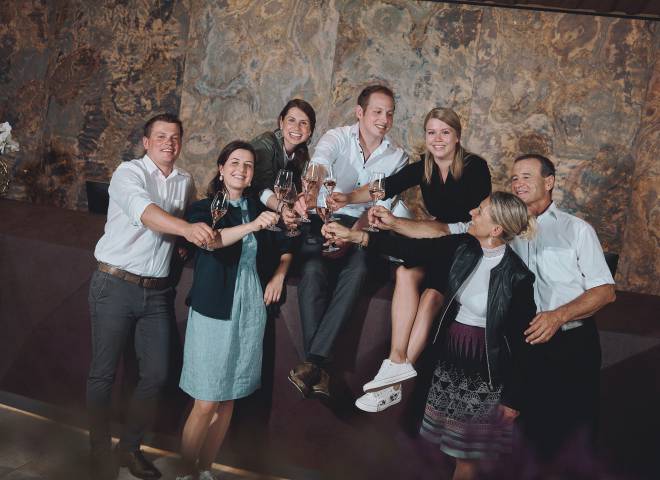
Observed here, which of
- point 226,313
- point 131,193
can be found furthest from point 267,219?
point 131,193

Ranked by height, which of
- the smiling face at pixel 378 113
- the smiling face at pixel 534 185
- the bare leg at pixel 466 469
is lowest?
the bare leg at pixel 466 469

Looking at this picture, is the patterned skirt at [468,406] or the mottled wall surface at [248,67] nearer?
the patterned skirt at [468,406]

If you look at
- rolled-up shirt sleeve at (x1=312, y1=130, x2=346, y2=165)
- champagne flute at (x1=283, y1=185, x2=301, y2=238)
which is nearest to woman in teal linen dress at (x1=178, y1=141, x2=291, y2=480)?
champagne flute at (x1=283, y1=185, x2=301, y2=238)

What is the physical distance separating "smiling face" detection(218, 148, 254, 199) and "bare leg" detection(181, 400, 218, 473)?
0.95 metres

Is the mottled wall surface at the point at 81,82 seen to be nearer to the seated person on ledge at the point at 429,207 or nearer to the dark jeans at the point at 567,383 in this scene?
the seated person on ledge at the point at 429,207

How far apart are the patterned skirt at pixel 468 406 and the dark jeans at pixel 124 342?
1.23 m

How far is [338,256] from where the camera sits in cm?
270

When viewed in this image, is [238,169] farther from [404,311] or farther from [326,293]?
[404,311]

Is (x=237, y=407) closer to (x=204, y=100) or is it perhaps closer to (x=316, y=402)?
(x=316, y=402)

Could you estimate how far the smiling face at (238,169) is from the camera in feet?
8.29

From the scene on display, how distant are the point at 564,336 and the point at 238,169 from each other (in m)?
1.53

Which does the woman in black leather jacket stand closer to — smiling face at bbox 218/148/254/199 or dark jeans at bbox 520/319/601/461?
dark jeans at bbox 520/319/601/461

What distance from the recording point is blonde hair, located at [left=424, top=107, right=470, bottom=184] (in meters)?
2.68

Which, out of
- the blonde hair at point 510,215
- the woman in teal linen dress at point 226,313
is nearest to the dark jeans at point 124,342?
the woman in teal linen dress at point 226,313
